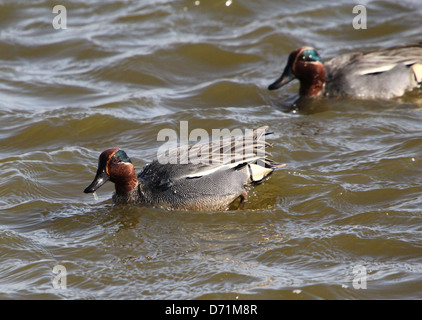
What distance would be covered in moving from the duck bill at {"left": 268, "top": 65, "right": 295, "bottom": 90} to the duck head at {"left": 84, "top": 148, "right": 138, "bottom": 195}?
3563 mm

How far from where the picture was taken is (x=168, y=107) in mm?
9555

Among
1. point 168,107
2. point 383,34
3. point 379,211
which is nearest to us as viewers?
point 379,211

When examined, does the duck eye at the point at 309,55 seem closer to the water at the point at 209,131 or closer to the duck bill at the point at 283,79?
the duck bill at the point at 283,79

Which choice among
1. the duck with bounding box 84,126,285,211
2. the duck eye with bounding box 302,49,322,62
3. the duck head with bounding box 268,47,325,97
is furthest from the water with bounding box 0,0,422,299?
the duck eye with bounding box 302,49,322,62

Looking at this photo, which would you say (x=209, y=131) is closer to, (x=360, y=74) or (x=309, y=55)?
(x=309, y=55)

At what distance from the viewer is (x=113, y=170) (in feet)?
22.1

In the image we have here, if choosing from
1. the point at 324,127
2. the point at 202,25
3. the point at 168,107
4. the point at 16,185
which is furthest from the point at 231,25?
the point at 16,185

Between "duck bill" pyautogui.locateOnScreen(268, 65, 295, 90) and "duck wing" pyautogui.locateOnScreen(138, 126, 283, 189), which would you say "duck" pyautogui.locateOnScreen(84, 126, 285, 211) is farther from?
"duck bill" pyautogui.locateOnScreen(268, 65, 295, 90)

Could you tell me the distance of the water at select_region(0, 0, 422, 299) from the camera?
18.7 feet

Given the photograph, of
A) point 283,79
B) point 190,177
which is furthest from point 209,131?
point 190,177

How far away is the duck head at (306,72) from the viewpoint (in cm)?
974

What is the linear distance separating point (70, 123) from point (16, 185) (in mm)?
1716

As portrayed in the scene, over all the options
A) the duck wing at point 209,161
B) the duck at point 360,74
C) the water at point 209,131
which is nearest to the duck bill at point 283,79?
the duck at point 360,74

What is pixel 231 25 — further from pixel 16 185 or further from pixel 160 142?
pixel 16 185
